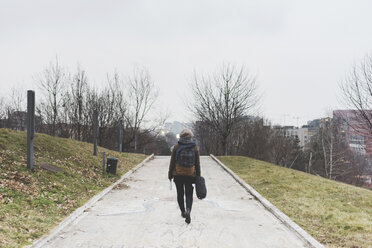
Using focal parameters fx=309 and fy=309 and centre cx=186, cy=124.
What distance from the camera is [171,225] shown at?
19.8 ft

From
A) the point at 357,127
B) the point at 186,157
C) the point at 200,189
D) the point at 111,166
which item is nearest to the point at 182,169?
the point at 186,157

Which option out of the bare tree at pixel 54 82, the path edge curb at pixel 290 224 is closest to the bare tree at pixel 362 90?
the path edge curb at pixel 290 224

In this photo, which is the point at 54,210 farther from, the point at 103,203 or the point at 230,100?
the point at 230,100

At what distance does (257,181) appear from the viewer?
12.3 m

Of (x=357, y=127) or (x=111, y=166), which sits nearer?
(x=111, y=166)

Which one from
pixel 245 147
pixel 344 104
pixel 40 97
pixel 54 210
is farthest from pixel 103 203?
pixel 245 147

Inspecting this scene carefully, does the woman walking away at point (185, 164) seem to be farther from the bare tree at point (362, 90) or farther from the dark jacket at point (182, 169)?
the bare tree at point (362, 90)

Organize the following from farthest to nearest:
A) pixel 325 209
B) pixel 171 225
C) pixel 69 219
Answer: pixel 325 209 < pixel 69 219 < pixel 171 225

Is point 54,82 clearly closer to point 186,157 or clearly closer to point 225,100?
point 225,100

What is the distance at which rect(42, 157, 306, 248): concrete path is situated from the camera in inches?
199

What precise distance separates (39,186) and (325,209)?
7.53 m

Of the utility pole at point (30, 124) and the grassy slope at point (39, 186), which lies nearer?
the grassy slope at point (39, 186)

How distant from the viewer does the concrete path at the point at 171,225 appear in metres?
5.06

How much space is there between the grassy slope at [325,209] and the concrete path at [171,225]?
2.07 ft
